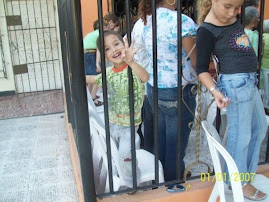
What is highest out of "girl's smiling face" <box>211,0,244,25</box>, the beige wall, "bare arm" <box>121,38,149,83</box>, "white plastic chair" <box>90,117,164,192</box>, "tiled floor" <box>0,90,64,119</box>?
the beige wall

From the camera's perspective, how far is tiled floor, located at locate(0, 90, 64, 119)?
Answer: 4.91m

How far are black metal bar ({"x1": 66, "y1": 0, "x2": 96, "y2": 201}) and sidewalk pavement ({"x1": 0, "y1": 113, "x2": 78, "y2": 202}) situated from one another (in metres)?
0.82

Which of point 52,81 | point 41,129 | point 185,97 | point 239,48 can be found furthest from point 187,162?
point 52,81

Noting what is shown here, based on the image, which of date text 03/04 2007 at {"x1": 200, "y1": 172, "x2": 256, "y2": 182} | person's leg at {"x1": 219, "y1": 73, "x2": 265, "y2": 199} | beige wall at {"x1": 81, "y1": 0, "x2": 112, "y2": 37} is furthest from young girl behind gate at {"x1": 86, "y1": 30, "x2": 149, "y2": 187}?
beige wall at {"x1": 81, "y1": 0, "x2": 112, "y2": 37}

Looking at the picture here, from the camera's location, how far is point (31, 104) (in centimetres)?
552

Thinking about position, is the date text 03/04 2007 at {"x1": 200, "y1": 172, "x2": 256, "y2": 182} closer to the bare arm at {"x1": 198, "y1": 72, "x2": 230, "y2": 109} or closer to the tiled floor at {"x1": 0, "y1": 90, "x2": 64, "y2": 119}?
the bare arm at {"x1": 198, "y1": 72, "x2": 230, "y2": 109}

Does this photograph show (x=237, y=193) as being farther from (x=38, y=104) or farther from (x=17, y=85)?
(x=17, y=85)

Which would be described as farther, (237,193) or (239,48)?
(239,48)

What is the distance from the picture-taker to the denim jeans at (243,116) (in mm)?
1532

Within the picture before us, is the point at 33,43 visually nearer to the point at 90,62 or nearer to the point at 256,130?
the point at 90,62

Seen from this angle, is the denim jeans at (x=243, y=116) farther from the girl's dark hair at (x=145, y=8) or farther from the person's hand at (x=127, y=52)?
the girl's dark hair at (x=145, y=8)

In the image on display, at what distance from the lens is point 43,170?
2.84m

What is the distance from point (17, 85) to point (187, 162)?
15.9 feet

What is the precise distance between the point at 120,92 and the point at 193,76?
0.48m
